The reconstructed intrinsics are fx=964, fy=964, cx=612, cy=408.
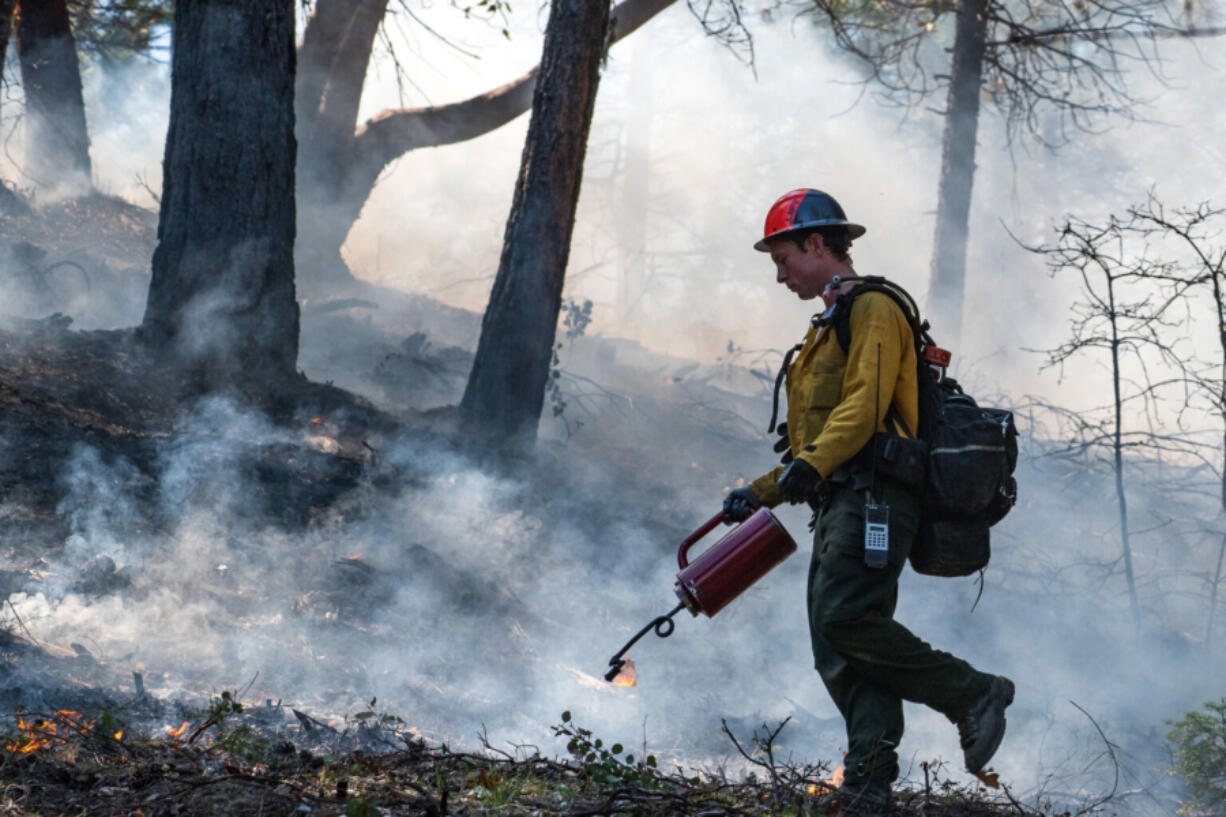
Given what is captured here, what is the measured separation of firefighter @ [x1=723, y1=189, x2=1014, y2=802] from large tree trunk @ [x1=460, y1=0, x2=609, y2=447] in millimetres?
4624

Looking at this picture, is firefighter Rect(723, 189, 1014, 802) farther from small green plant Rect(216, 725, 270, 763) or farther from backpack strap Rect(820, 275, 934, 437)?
small green plant Rect(216, 725, 270, 763)

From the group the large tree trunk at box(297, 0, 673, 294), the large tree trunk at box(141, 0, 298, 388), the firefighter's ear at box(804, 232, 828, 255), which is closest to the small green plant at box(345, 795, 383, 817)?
the firefighter's ear at box(804, 232, 828, 255)

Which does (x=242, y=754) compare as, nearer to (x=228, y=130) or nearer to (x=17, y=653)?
(x=17, y=653)

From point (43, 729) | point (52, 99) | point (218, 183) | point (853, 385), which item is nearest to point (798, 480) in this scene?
point (853, 385)

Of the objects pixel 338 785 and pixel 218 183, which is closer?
pixel 338 785

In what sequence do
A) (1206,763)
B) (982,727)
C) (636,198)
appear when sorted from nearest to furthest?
(982,727) → (1206,763) → (636,198)

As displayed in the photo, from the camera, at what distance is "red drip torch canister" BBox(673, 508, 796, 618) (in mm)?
3439

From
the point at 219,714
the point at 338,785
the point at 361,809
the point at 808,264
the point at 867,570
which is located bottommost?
the point at 361,809

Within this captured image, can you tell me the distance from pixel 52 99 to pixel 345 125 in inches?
146

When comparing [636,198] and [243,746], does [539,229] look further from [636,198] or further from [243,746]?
[636,198]

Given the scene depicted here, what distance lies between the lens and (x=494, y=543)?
6746 mm

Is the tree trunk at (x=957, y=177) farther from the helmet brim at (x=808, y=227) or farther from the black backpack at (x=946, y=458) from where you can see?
the black backpack at (x=946, y=458)

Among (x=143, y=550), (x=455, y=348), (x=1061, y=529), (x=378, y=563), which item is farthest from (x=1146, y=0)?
(x=143, y=550)

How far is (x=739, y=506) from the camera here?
3576 millimetres
